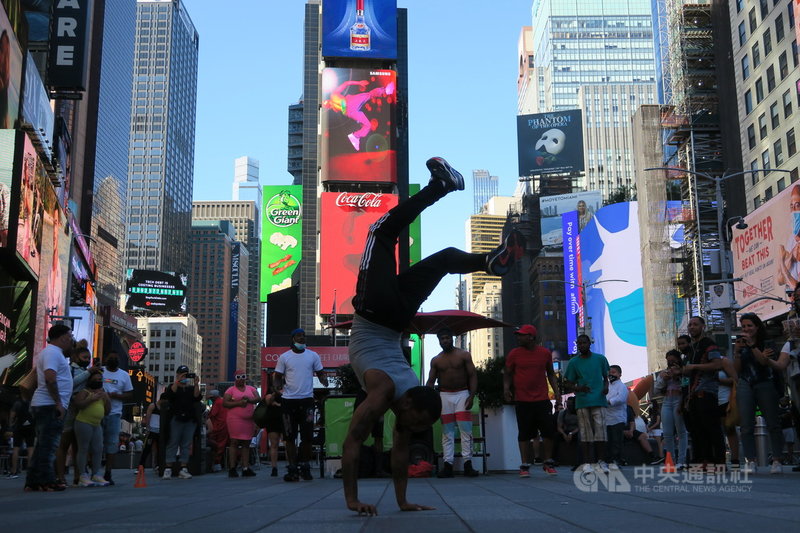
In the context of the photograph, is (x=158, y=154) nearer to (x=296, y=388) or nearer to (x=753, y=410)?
(x=296, y=388)

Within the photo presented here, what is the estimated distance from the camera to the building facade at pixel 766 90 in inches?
1636

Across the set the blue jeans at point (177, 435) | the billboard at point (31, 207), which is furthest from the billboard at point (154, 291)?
the blue jeans at point (177, 435)

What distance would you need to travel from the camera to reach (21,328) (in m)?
29.3

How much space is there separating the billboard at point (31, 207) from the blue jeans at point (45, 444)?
790 inches

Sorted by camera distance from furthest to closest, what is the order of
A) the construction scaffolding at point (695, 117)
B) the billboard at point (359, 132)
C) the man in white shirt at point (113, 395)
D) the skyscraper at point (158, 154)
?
1. the skyscraper at point (158, 154)
2. the billboard at point (359, 132)
3. the construction scaffolding at point (695, 117)
4. the man in white shirt at point (113, 395)

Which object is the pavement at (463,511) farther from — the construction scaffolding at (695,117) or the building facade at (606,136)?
the building facade at (606,136)

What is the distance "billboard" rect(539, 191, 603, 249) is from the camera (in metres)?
98.1

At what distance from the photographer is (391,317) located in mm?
5379

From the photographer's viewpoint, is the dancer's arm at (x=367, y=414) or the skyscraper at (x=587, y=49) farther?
the skyscraper at (x=587, y=49)

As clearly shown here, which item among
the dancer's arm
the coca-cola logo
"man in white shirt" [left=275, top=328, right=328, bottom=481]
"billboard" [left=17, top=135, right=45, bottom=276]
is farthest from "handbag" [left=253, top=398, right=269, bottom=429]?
the coca-cola logo

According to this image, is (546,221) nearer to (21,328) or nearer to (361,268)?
(21,328)

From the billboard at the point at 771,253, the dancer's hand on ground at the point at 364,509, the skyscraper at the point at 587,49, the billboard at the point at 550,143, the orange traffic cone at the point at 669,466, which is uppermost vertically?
the skyscraper at the point at 587,49

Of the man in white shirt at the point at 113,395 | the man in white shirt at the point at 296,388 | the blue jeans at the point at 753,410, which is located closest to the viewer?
the blue jeans at the point at 753,410

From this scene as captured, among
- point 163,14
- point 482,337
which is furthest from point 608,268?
point 163,14
